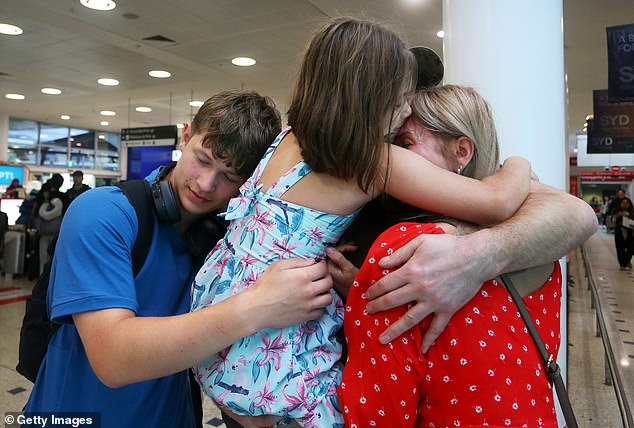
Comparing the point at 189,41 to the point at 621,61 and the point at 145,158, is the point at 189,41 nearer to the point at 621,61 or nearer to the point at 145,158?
the point at 621,61

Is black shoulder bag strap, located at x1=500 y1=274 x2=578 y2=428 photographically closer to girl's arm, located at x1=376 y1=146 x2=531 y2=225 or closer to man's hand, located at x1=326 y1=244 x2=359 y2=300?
girl's arm, located at x1=376 y1=146 x2=531 y2=225

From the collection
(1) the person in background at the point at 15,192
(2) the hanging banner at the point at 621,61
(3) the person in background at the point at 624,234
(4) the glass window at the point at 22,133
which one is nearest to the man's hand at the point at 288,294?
(2) the hanging banner at the point at 621,61

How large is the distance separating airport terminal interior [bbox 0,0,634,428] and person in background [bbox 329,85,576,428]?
68 centimetres

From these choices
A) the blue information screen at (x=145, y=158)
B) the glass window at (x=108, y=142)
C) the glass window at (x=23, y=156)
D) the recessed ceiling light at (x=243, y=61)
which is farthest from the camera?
the glass window at (x=108, y=142)

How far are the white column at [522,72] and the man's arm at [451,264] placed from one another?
1049 millimetres

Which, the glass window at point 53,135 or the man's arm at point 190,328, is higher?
the glass window at point 53,135

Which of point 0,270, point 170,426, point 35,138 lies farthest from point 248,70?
point 35,138

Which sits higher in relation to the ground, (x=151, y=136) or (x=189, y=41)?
(x=189, y=41)

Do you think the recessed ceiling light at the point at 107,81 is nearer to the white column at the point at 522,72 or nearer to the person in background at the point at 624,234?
the white column at the point at 522,72

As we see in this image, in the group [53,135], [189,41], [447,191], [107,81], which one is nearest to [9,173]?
[53,135]

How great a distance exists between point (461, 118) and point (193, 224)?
2.68 ft

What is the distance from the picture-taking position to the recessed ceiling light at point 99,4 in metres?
5.12

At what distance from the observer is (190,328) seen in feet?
3.07

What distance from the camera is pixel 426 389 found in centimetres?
85
